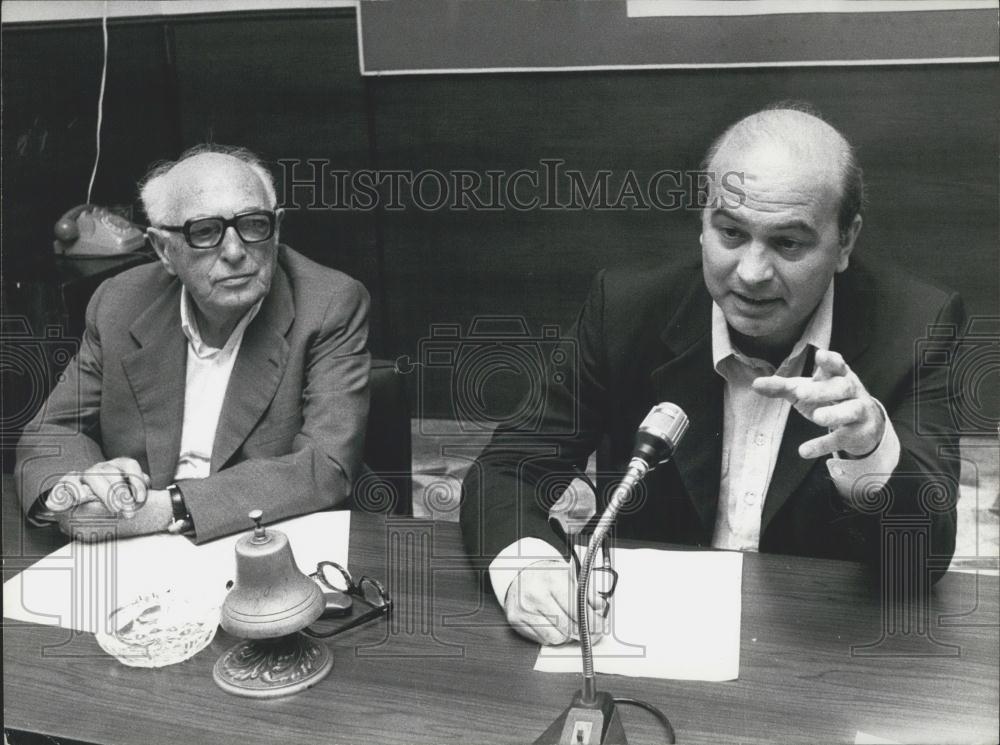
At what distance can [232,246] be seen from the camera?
1.86 metres

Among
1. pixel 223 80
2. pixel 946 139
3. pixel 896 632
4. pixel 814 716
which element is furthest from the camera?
pixel 223 80

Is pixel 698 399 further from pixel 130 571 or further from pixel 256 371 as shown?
pixel 130 571

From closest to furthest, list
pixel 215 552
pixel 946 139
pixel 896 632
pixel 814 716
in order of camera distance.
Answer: pixel 814 716
pixel 896 632
pixel 946 139
pixel 215 552

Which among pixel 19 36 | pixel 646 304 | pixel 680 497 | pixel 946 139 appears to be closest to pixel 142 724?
pixel 680 497

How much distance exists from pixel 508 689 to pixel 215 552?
631 mm

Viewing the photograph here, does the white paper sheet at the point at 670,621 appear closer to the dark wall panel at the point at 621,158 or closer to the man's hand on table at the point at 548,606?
the man's hand on table at the point at 548,606

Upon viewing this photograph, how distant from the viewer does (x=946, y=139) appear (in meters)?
1.57

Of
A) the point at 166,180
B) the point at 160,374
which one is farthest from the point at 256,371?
the point at 166,180

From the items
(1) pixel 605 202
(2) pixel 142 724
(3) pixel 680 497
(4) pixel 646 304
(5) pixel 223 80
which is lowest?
(2) pixel 142 724

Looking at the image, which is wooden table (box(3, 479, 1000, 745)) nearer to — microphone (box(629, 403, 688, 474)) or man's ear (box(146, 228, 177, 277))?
microphone (box(629, 403, 688, 474))

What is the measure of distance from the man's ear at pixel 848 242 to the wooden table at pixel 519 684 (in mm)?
490

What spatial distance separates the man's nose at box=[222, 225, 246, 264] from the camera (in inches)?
72.5

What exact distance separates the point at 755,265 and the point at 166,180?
3.64 feet

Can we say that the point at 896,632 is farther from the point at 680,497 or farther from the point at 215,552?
the point at 215,552
